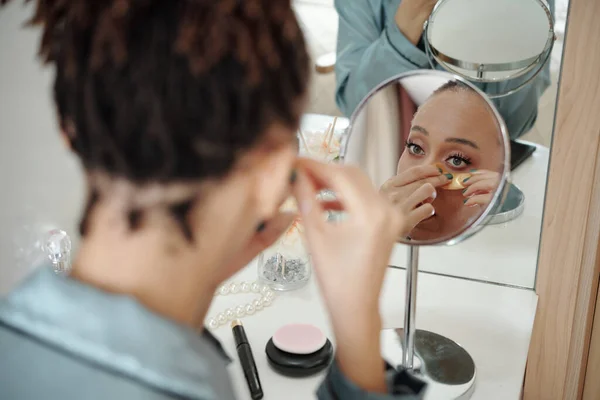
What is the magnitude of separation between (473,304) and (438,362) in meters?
Result: 0.15

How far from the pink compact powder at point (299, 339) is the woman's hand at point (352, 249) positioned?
25 cm

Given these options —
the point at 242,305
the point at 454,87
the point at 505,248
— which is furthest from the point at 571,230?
the point at 242,305

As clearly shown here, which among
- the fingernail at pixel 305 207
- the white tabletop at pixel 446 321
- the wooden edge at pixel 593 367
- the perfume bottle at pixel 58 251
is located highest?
the fingernail at pixel 305 207

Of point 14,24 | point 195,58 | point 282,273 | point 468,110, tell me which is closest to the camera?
point 195,58

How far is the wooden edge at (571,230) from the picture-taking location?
79 cm

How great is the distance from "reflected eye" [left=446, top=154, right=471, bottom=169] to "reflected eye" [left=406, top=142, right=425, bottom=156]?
29mm

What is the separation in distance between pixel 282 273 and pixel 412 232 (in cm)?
29

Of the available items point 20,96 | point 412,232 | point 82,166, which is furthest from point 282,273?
point 82,166

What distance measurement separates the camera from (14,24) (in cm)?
82

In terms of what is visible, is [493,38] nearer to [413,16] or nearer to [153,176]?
[413,16]

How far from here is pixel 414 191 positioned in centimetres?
72

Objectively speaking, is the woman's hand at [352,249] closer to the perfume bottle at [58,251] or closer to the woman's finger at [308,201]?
the woman's finger at [308,201]

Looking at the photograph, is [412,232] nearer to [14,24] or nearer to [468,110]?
[468,110]

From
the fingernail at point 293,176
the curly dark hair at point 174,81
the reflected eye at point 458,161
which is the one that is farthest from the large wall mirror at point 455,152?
the curly dark hair at point 174,81
